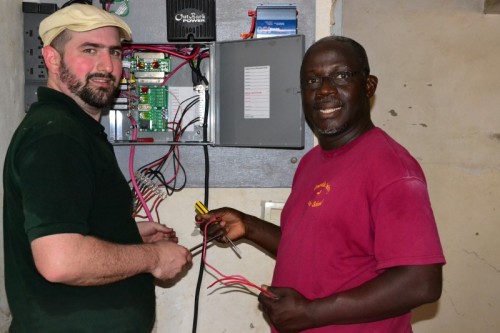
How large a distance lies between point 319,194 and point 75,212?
65 cm

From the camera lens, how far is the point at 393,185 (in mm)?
1275

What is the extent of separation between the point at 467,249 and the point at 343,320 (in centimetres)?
135

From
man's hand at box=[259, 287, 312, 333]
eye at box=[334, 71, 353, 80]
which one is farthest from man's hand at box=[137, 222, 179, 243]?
eye at box=[334, 71, 353, 80]

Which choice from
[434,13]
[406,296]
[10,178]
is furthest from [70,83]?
[434,13]

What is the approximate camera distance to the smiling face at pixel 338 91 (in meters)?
1.52

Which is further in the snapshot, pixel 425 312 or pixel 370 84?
pixel 425 312

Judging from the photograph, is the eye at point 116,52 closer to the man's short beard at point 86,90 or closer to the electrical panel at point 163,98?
the man's short beard at point 86,90

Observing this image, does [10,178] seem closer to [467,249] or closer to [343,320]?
[343,320]

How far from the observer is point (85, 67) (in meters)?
1.55

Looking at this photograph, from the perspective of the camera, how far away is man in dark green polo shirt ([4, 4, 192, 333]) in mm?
1239

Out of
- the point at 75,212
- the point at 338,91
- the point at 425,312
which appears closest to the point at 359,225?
the point at 338,91

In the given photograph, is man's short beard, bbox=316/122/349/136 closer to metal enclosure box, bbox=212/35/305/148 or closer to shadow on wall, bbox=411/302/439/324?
metal enclosure box, bbox=212/35/305/148

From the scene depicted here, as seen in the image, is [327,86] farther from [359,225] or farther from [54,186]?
[54,186]

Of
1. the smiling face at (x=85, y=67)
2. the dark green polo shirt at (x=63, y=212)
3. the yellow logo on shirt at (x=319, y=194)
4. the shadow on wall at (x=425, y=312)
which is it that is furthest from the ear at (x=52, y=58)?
the shadow on wall at (x=425, y=312)
